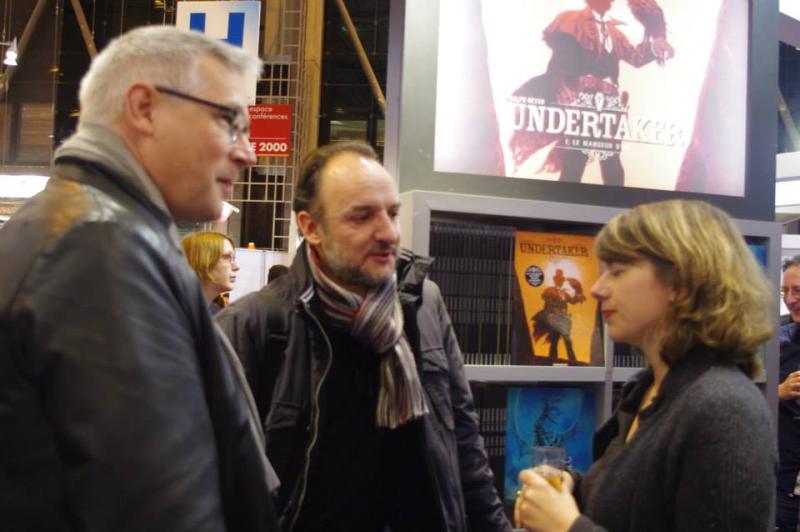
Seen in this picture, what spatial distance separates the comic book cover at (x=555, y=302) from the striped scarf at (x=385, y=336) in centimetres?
82

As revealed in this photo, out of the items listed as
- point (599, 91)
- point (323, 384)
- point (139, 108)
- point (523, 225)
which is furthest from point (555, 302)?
point (139, 108)

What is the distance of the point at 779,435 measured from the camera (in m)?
→ 3.68

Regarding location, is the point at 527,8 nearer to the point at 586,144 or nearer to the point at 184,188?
the point at 586,144

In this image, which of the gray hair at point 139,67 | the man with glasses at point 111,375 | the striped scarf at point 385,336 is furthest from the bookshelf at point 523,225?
the man with glasses at point 111,375

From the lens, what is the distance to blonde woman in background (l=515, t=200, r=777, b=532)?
1.37 meters

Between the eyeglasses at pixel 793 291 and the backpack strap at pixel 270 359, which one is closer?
the backpack strap at pixel 270 359

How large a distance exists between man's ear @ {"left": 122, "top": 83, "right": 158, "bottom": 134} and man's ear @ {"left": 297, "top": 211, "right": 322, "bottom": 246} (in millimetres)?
996

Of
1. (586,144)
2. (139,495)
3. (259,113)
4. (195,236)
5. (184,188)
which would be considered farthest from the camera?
(259,113)

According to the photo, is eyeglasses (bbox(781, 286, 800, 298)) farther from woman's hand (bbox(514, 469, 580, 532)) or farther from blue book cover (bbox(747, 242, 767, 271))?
woman's hand (bbox(514, 469, 580, 532))

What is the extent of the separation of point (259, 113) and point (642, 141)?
20.3ft

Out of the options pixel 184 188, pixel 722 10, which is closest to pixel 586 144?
pixel 722 10

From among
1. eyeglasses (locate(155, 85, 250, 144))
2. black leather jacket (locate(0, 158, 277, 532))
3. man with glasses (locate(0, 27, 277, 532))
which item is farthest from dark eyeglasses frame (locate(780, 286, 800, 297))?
black leather jacket (locate(0, 158, 277, 532))

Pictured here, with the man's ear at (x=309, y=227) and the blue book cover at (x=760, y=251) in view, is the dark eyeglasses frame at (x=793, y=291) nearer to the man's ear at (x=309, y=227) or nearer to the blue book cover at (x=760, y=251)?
the blue book cover at (x=760, y=251)

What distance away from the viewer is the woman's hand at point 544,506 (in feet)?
5.07
